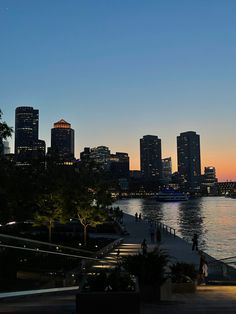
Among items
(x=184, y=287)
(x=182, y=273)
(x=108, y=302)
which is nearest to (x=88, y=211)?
(x=182, y=273)

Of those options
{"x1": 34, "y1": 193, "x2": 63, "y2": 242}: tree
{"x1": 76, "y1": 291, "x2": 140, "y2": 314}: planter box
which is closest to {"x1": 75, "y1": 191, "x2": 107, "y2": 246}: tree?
{"x1": 34, "y1": 193, "x2": 63, "y2": 242}: tree

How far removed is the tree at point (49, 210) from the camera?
34.7 m

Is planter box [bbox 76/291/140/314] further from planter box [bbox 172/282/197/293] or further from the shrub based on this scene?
the shrub

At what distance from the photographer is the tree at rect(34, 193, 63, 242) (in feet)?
114

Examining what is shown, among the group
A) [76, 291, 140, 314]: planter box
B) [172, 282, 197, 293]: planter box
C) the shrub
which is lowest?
[172, 282, 197, 293]: planter box

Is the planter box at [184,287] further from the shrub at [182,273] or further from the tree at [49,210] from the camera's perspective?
the tree at [49,210]

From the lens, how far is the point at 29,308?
723 centimetres

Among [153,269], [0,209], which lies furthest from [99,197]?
[153,269]

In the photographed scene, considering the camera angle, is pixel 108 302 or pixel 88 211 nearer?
pixel 108 302

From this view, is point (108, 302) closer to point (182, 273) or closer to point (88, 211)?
point (182, 273)

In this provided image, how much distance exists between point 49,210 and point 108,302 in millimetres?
29039

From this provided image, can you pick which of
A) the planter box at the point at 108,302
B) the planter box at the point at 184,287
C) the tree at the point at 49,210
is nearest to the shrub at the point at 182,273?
the planter box at the point at 184,287

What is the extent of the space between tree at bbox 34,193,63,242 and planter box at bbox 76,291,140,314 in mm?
28074

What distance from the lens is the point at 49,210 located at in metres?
35.2
